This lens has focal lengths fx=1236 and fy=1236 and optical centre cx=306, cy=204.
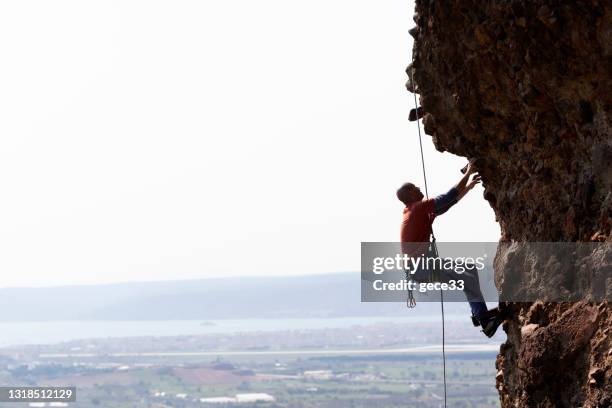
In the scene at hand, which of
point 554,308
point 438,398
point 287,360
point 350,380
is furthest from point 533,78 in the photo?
point 287,360

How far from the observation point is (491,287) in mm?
12516

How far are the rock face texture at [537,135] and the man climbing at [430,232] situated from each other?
21 cm

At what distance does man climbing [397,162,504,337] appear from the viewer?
39.5 ft

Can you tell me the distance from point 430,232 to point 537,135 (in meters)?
2.00

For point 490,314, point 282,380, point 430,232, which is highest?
point 430,232

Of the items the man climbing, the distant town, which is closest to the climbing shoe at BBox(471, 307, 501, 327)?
the man climbing

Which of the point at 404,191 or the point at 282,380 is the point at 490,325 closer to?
the point at 404,191

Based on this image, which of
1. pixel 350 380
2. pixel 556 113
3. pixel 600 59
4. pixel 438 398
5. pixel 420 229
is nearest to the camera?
pixel 600 59

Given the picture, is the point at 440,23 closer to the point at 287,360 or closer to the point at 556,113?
the point at 556,113

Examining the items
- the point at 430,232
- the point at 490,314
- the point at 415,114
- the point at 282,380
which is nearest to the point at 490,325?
the point at 490,314

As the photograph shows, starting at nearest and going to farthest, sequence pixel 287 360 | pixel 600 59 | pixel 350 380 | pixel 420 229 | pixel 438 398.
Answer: pixel 600 59
pixel 420 229
pixel 438 398
pixel 350 380
pixel 287 360

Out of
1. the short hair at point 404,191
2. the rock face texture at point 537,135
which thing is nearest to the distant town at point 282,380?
the short hair at point 404,191

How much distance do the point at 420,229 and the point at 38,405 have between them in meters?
138

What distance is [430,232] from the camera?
1230 centimetres
